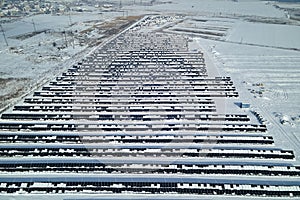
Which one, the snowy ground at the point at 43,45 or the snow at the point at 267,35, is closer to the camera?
the snowy ground at the point at 43,45

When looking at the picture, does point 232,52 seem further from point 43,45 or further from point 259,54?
point 43,45

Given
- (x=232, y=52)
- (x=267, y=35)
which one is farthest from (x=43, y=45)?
(x=267, y=35)

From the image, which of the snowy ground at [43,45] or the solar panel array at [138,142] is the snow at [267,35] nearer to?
the solar panel array at [138,142]

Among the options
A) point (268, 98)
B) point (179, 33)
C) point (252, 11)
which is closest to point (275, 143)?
point (268, 98)

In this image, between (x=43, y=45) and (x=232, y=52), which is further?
(x=43, y=45)

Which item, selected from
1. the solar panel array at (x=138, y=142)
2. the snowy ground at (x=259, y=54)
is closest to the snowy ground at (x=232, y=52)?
the snowy ground at (x=259, y=54)

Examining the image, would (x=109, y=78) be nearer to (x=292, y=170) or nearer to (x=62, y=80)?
(x=62, y=80)

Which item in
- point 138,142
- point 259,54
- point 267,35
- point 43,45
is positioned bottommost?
point 138,142

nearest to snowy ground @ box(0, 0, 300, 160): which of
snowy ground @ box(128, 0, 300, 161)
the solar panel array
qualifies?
snowy ground @ box(128, 0, 300, 161)

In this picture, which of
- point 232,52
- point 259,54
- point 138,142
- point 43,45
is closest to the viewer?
point 138,142

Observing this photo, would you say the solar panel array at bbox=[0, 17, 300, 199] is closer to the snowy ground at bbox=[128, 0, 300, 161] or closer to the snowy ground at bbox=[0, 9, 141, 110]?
the snowy ground at bbox=[128, 0, 300, 161]
